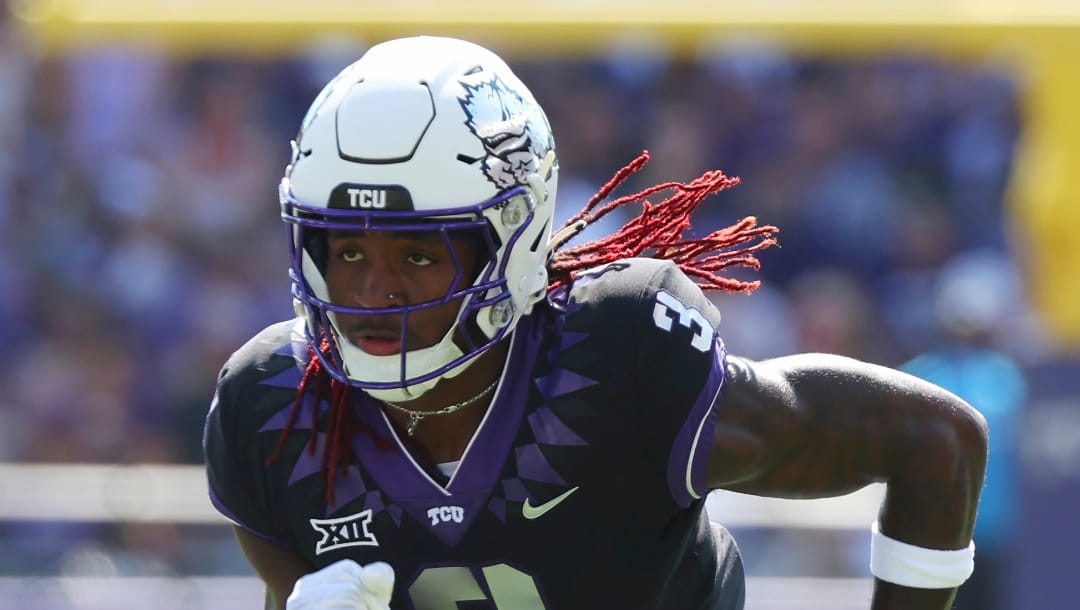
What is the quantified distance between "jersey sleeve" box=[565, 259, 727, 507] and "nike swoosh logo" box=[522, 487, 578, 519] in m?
0.12

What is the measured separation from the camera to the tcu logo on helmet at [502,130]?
2.80m

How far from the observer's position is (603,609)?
2.89 m

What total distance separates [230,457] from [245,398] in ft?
0.34

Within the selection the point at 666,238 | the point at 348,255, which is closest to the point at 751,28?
the point at 666,238

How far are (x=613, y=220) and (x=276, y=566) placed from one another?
14.2ft

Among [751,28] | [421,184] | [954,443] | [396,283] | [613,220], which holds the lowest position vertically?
[613,220]

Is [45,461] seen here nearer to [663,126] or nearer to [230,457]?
[663,126]

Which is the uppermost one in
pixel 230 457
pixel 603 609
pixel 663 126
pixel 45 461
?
pixel 230 457

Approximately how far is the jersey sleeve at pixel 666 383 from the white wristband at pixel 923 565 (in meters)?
0.36

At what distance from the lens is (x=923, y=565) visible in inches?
114

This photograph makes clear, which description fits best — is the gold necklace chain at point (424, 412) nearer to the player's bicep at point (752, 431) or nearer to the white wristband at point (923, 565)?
the player's bicep at point (752, 431)

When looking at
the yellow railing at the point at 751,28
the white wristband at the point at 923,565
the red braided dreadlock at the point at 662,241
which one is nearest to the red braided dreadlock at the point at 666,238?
the red braided dreadlock at the point at 662,241

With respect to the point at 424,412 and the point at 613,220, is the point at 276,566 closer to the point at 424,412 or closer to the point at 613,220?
the point at 424,412

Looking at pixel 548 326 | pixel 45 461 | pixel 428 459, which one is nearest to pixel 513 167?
pixel 548 326
